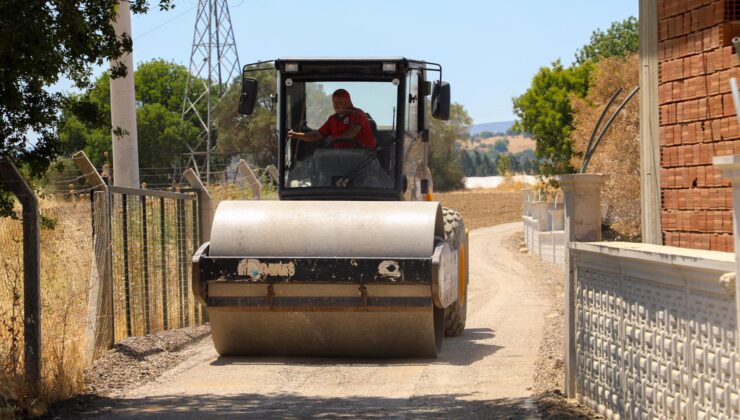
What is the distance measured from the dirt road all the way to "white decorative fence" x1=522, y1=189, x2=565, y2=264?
15767 mm

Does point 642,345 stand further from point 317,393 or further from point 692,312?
point 317,393

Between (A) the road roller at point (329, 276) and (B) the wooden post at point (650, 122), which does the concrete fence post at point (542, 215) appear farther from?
(B) the wooden post at point (650, 122)

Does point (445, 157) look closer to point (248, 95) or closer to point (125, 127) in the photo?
point (125, 127)

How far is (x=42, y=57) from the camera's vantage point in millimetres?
9211

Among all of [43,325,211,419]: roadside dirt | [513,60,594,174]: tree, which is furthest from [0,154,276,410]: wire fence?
[513,60,594,174]: tree

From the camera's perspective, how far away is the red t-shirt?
14.1 metres

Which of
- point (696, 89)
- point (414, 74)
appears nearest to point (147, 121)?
point (414, 74)

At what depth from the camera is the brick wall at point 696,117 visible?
10438 mm

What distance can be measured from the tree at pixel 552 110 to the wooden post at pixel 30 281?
4570 cm

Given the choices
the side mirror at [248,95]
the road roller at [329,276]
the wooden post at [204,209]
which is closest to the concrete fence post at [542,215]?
the wooden post at [204,209]

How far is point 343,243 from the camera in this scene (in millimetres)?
12125

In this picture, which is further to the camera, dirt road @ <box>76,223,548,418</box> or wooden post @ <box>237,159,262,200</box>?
wooden post @ <box>237,159,262,200</box>

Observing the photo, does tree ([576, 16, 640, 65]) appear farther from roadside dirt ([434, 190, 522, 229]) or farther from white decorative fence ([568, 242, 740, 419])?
white decorative fence ([568, 242, 740, 419])

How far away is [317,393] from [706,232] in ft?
11.9
